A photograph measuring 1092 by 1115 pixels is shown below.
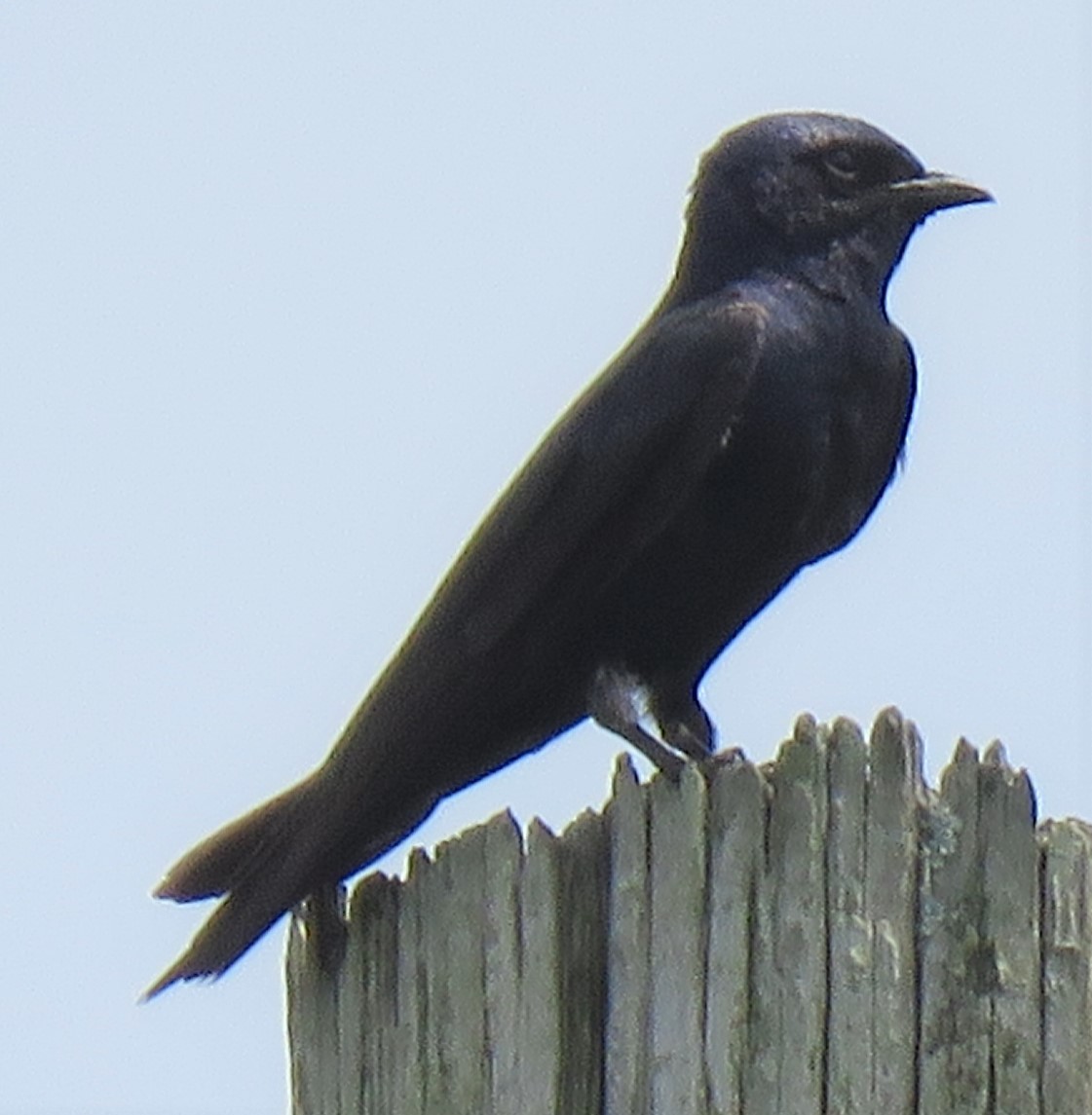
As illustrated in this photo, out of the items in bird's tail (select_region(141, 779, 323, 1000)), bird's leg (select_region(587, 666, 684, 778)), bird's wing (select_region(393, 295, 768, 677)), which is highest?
bird's wing (select_region(393, 295, 768, 677))

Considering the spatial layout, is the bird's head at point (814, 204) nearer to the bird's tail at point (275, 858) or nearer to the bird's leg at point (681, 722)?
the bird's leg at point (681, 722)

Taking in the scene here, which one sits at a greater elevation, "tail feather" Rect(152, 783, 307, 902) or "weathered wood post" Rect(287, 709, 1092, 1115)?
"tail feather" Rect(152, 783, 307, 902)

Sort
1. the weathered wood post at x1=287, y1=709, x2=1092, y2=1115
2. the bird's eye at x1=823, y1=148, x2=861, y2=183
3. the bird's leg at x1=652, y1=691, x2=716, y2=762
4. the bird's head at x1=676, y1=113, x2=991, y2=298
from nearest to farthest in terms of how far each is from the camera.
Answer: the weathered wood post at x1=287, y1=709, x2=1092, y2=1115 < the bird's leg at x1=652, y1=691, x2=716, y2=762 < the bird's head at x1=676, y1=113, x2=991, y2=298 < the bird's eye at x1=823, y1=148, x2=861, y2=183

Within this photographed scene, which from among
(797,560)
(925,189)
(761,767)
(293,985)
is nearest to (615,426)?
(797,560)

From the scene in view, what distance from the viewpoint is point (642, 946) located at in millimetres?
3229

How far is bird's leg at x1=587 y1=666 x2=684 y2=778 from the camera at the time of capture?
4875mm

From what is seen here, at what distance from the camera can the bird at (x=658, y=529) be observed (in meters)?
4.53

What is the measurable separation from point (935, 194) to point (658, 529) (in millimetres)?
1095

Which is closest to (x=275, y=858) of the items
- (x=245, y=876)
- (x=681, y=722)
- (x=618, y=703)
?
(x=245, y=876)

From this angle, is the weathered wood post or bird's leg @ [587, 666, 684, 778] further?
bird's leg @ [587, 666, 684, 778]

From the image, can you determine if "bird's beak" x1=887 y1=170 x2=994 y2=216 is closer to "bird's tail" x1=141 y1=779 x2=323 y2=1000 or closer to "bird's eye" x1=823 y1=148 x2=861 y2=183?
"bird's eye" x1=823 y1=148 x2=861 y2=183

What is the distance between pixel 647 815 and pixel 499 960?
268 millimetres

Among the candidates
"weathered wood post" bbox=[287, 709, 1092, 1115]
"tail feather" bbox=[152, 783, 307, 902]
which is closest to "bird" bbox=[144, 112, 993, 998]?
"tail feather" bbox=[152, 783, 307, 902]

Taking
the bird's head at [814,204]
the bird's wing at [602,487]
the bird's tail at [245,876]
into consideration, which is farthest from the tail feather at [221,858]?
the bird's head at [814,204]
